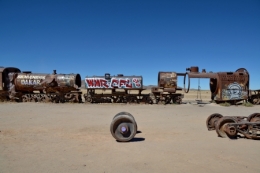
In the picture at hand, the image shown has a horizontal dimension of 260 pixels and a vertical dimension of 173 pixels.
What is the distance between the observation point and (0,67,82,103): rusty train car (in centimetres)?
2377

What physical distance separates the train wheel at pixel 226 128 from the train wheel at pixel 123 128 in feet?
10.8

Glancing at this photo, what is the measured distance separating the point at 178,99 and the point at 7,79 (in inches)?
805

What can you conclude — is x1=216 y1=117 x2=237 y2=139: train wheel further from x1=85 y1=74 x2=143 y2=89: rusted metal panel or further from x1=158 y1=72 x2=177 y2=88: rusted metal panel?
x1=85 y1=74 x2=143 y2=89: rusted metal panel

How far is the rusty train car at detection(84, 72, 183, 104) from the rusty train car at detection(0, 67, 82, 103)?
1817 mm

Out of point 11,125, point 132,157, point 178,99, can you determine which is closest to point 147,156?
point 132,157

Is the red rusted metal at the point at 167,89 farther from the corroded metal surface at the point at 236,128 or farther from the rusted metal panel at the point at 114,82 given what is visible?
the corroded metal surface at the point at 236,128

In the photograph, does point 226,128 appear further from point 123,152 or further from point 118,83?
point 118,83

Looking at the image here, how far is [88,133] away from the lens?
8.82 m

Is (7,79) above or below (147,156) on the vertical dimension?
above

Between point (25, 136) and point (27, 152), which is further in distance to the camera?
point (25, 136)

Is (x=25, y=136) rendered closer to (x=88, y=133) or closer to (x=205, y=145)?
(x=88, y=133)

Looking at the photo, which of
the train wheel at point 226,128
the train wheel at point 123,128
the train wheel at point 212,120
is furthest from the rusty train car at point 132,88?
the train wheel at point 123,128

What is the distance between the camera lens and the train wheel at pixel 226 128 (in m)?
7.46

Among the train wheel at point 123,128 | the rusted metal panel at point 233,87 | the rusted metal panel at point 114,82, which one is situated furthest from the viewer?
the rusted metal panel at point 114,82
